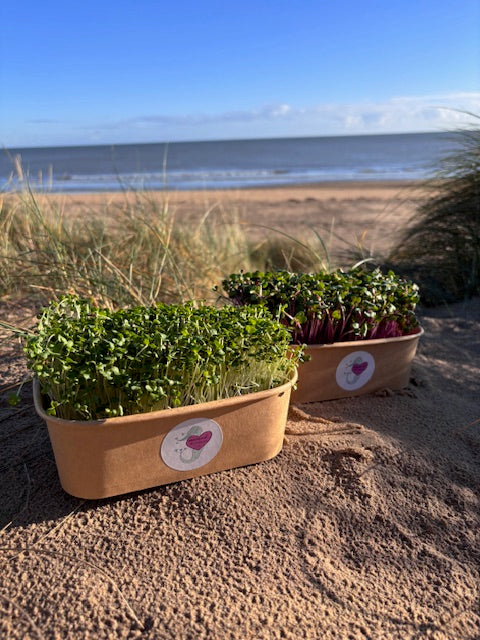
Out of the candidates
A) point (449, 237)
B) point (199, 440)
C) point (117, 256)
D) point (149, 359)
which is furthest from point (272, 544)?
point (449, 237)

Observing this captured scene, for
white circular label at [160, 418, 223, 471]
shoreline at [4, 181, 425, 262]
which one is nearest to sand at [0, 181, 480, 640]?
white circular label at [160, 418, 223, 471]

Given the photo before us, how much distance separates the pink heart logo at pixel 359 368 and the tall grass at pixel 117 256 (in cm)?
97

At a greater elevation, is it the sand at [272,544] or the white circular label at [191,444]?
the white circular label at [191,444]

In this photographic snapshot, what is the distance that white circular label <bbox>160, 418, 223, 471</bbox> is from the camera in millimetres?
1688

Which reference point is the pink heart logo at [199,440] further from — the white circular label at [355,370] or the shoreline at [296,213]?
the shoreline at [296,213]

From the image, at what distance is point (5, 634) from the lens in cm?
129

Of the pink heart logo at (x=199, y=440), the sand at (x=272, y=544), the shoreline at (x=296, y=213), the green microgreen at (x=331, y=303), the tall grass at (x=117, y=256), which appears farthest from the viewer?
the shoreline at (x=296, y=213)

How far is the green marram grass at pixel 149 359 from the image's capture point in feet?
5.31

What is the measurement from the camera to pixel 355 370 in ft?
7.55

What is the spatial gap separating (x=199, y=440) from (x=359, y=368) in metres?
0.88

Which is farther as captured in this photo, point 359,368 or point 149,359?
point 359,368

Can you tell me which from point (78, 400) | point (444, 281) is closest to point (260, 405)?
point (78, 400)

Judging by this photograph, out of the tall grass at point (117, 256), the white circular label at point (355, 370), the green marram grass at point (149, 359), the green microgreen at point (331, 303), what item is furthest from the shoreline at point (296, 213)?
the green marram grass at point (149, 359)

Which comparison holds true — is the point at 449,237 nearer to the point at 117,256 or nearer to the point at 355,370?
the point at 355,370
